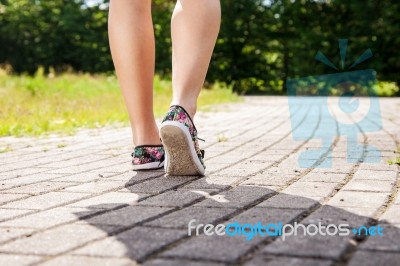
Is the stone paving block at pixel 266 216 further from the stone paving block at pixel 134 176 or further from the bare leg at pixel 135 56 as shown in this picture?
the bare leg at pixel 135 56

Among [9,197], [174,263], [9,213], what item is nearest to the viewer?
[174,263]

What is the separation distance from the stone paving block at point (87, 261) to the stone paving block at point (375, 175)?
55.3 inches

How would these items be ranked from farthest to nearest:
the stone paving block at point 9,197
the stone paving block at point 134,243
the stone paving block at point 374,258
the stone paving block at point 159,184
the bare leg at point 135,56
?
the bare leg at point 135,56 < the stone paving block at point 159,184 < the stone paving block at point 9,197 < the stone paving block at point 134,243 < the stone paving block at point 374,258

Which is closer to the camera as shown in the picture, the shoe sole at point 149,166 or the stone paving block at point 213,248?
the stone paving block at point 213,248

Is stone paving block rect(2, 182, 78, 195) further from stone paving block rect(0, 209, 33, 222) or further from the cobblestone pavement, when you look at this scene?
stone paving block rect(0, 209, 33, 222)

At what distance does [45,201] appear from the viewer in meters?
2.18

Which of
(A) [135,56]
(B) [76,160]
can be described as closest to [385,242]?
(A) [135,56]

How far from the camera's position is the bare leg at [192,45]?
2586 millimetres

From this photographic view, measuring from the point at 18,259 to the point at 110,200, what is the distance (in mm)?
726

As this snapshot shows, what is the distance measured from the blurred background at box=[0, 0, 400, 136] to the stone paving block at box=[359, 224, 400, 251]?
9.68 meters

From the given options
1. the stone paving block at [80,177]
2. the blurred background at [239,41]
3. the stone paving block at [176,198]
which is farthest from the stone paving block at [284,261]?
the blurred background at [239,41]

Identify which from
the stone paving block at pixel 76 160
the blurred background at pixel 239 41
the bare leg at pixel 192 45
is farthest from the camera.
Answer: the blurred background at pixel 239 41

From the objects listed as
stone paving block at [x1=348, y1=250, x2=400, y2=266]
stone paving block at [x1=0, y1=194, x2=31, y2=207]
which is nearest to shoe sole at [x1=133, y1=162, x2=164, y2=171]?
stone paving block at [x1=0, y1=194, x2=31, y2=207]

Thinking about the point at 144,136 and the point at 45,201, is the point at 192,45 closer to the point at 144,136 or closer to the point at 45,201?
the point at 144,136
